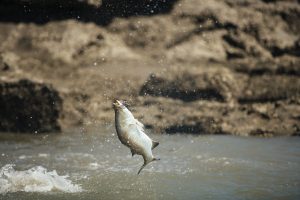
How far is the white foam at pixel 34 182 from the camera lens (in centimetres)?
512

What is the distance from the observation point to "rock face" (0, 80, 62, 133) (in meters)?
8.91

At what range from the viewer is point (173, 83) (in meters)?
9.66

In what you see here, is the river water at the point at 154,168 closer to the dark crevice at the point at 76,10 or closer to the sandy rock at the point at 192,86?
the sandy rock at the point at 192,86

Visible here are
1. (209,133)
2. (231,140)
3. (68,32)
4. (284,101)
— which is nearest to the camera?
(231,140)

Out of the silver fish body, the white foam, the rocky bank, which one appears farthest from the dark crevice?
the silver fish body

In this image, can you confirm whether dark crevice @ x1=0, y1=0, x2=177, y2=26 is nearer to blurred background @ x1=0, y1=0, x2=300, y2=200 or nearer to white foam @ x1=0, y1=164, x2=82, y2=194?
blurred background @ x1=0, y1=0, x2=300, y2=200

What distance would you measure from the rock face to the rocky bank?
0.02 meters

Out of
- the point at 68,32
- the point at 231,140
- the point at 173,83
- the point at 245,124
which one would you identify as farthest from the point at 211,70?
the point at 68,32

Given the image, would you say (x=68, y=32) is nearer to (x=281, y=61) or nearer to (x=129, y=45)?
(x=129, y=45)

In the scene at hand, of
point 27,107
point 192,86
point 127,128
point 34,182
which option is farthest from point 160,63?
point 127,128

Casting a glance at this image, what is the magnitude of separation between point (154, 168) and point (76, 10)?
5481mm

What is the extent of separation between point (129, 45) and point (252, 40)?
2.55m

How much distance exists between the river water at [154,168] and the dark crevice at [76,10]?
3030 millimetres

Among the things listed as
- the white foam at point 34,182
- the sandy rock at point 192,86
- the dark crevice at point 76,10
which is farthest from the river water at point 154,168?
the dark crevice at point 76,10
